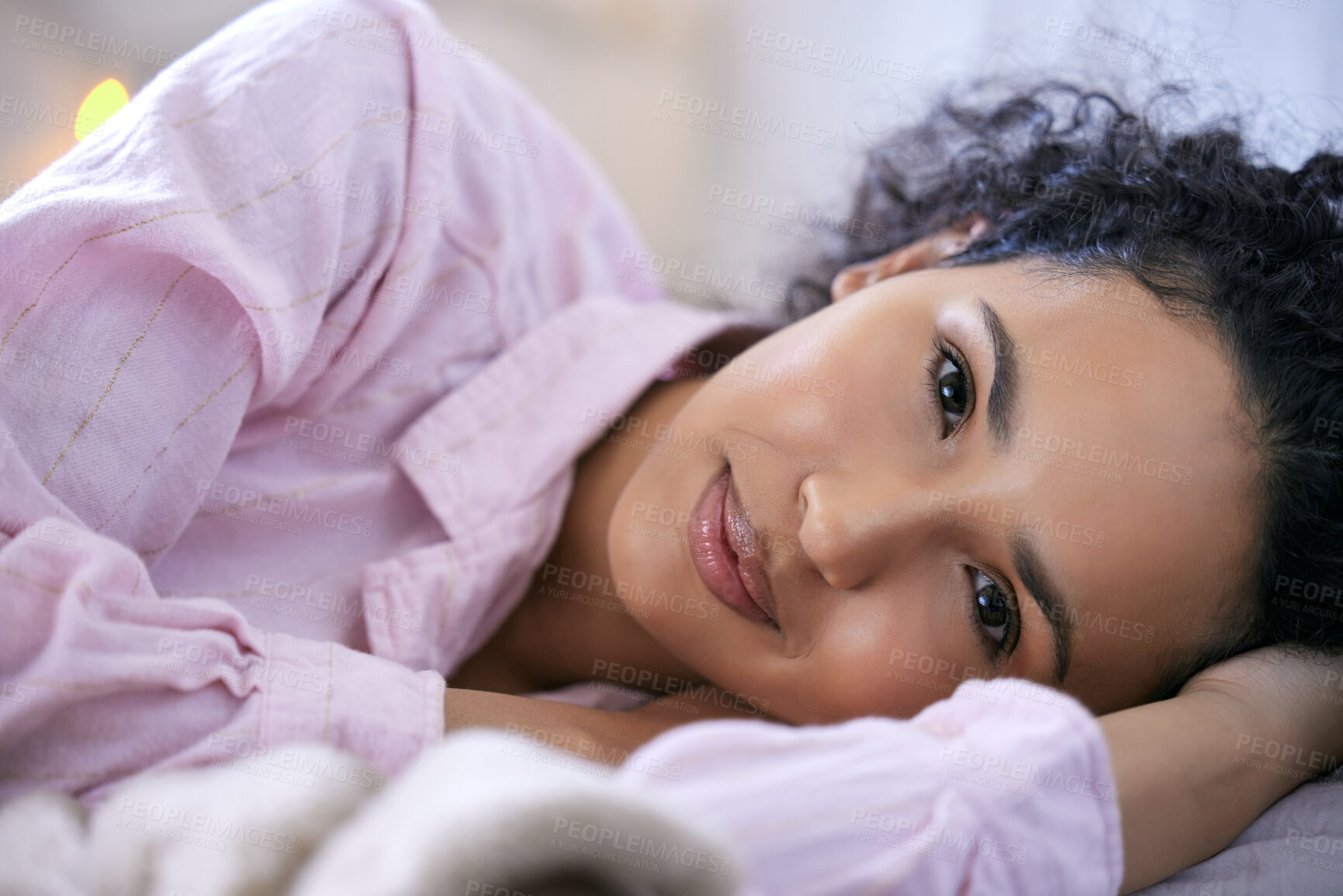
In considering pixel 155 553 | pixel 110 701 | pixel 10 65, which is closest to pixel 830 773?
pixel 110 701

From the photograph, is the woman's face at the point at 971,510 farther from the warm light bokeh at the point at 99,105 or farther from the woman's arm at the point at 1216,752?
the warm light bokeh at the point at 99,105

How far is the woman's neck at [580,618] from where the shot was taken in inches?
35.3

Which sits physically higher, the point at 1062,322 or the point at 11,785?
the point at 1062,322

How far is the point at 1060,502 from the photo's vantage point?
0.64m

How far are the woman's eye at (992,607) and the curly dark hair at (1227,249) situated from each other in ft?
0.47

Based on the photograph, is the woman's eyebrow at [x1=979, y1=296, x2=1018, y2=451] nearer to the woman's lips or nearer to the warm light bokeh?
the woman's lips

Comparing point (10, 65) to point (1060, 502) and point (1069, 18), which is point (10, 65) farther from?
point (1069, 18)

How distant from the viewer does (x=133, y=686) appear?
0.51m

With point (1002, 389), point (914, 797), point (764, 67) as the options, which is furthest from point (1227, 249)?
point (764, 67)

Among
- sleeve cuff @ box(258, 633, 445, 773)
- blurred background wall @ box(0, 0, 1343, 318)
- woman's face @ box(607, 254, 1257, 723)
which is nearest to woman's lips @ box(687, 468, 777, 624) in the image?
woman's face @ box(607, 254, 1257, 723)

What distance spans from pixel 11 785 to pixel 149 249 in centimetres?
33

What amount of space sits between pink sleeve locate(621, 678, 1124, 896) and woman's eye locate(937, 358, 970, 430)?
9.8 inches

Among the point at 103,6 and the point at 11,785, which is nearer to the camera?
the point at 11,785

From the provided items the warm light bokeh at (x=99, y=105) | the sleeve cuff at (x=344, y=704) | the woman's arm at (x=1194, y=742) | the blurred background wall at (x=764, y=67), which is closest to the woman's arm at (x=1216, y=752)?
the woman's arm at (x=1194, y=742)
